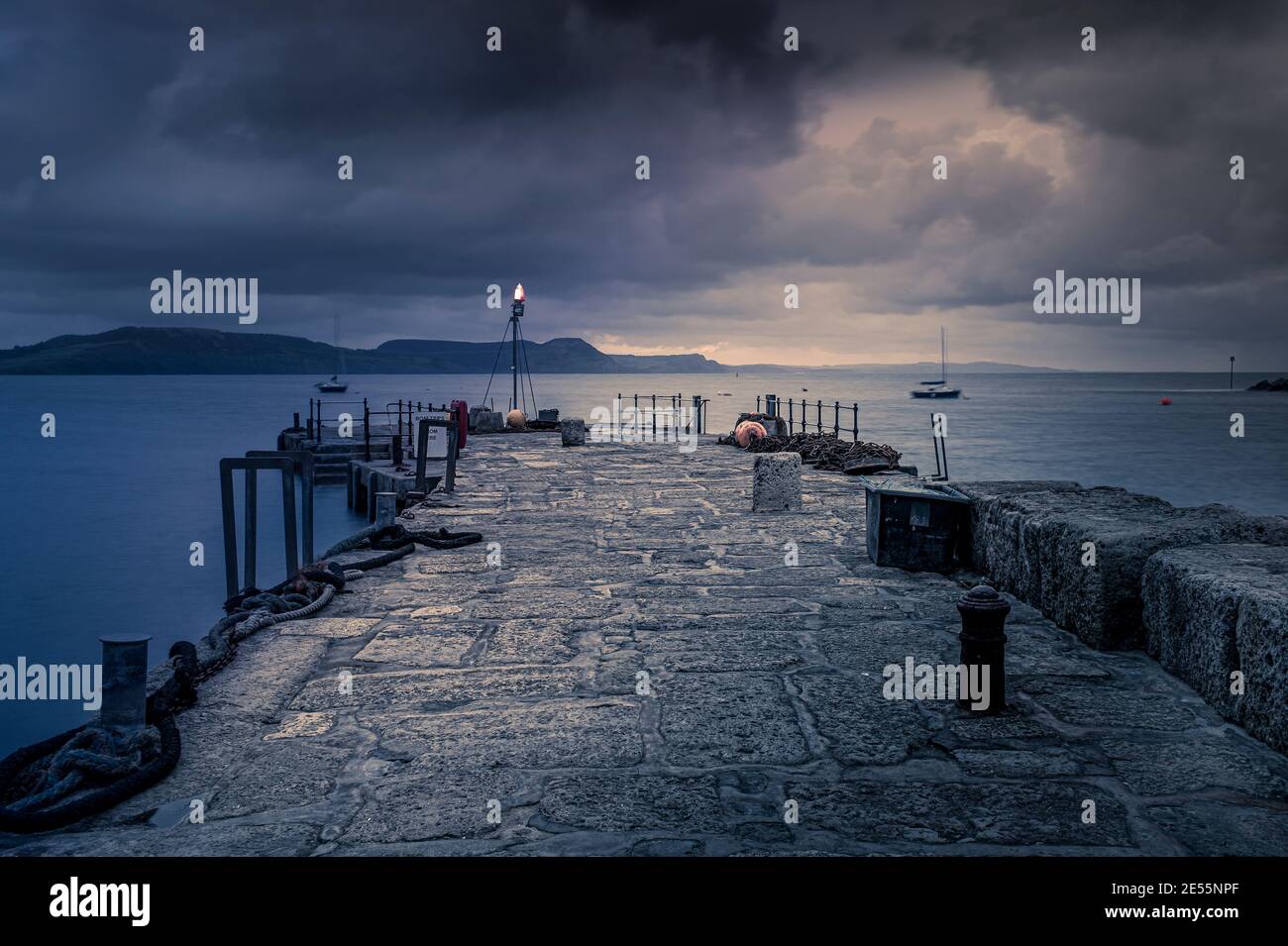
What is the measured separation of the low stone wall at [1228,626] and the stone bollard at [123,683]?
14.8ft

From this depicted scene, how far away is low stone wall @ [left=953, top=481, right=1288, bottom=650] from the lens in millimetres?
5039

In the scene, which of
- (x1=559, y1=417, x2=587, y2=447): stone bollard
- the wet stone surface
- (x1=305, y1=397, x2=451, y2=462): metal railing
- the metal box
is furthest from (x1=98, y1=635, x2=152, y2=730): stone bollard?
(x1=305, y1=397, x2=451, y2=462): metal railing

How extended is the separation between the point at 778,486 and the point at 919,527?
3792mm

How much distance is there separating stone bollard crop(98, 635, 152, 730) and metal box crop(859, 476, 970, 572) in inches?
214

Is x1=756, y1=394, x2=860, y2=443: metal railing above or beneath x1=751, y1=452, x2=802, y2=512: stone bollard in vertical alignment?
above

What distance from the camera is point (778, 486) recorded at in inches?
441

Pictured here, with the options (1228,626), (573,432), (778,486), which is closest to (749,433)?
(573,432)

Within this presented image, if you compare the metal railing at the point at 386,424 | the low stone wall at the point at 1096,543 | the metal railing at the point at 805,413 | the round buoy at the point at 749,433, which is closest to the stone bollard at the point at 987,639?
the low stone wall at the point at 1096,543

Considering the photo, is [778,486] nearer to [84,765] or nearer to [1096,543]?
[1096,543]

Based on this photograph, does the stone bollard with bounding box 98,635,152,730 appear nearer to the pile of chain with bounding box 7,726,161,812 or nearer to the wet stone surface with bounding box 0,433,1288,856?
the pile of chain with bounding box 7,726,161,812

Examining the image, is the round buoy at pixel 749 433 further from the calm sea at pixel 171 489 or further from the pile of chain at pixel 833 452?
the calm sea at pixel 171 489
